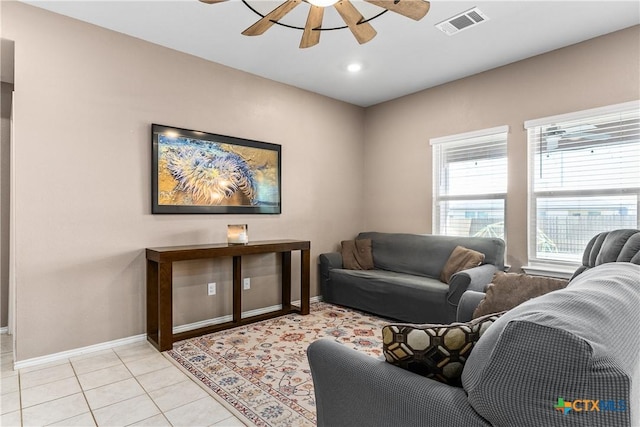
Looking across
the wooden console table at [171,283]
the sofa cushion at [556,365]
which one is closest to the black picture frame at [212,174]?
the wooden console table at [171,283]

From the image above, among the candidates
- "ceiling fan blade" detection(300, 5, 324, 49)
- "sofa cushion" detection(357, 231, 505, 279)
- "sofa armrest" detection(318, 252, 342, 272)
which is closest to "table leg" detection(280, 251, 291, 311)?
"sofa armrest" detection(318, 252, 342, 272)

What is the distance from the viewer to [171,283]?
307 centimetres

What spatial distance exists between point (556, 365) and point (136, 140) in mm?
3383

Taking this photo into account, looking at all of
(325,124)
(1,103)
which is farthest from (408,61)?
(1,103)

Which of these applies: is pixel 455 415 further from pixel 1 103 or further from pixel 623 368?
pixel 1 103

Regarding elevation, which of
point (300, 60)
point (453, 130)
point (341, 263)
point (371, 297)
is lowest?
point (371, 297)

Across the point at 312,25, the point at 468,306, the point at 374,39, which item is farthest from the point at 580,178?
the point at 312,25

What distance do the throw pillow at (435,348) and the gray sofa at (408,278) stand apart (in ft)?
7.37

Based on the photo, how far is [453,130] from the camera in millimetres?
4277

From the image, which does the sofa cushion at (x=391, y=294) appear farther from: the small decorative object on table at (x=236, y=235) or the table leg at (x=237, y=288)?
the small decorative object on table at (x=236, y=235)

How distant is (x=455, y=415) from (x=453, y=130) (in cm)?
381

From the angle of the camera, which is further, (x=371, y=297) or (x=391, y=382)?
(x=371, y=297)

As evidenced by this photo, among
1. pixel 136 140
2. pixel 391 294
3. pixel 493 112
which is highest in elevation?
pixel 493 112

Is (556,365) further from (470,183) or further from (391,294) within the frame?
(470,183)
